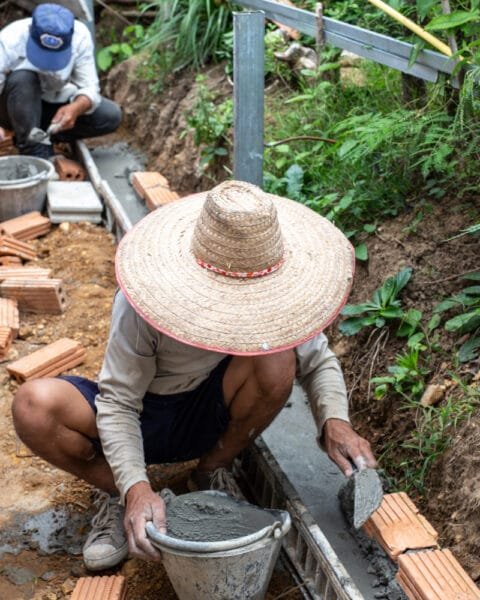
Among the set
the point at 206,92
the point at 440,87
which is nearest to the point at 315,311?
the point at 440,87

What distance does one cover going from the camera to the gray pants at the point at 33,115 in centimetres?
571

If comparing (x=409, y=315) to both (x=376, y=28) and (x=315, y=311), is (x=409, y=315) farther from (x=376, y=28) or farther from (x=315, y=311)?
(x=376, y=28)

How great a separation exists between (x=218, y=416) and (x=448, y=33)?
1.90 m

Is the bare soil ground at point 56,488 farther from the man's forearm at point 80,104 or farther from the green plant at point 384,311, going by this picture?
the man's forearm at point 80,104

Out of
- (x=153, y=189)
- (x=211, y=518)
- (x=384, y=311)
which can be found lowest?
(x=153, y=189)

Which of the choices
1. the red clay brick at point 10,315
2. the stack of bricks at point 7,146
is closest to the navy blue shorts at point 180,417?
the red clay brick at point 10,315

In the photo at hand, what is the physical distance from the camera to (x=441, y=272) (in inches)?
138

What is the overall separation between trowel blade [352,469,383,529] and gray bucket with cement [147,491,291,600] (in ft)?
0.89

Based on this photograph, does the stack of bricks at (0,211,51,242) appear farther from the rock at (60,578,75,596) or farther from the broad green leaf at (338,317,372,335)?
the rock at (60,578,75,596)

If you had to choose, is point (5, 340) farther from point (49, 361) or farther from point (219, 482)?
point (219, 482)

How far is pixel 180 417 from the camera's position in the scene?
2943mm

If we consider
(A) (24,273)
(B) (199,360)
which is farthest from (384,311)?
(A) (24,273)

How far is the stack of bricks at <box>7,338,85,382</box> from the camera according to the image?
388 cm

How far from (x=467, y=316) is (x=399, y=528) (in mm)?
Answer: 916
